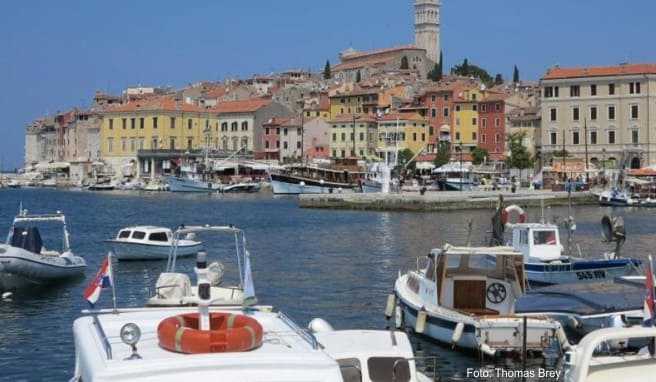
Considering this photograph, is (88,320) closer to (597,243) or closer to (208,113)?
(597,243)

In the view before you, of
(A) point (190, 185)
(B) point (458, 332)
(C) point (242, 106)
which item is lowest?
(B) point (458, 332)

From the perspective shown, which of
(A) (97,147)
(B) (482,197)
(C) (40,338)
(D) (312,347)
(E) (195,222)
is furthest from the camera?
(A) (97,147)

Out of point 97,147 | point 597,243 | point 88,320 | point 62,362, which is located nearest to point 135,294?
point 62,362

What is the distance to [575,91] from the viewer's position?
85500mm

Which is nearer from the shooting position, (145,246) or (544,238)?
(544,238)

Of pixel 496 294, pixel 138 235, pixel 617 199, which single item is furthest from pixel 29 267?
pixel 617 199

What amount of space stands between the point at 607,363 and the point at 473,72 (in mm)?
135097

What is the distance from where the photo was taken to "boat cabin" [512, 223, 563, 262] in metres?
25.8

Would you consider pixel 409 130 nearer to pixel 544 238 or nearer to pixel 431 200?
pixel 431 200

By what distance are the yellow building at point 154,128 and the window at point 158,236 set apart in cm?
8390

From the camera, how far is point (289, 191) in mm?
90688

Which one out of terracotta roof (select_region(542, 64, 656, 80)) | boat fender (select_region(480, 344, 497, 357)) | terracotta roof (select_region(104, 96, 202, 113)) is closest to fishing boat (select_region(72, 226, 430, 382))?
boat fender (select_region(480, 344, 497, 357))

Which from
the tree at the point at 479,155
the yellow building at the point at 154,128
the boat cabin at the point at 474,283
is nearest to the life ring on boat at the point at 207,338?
the boat cabin at the point at 474,283

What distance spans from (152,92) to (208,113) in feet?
120
